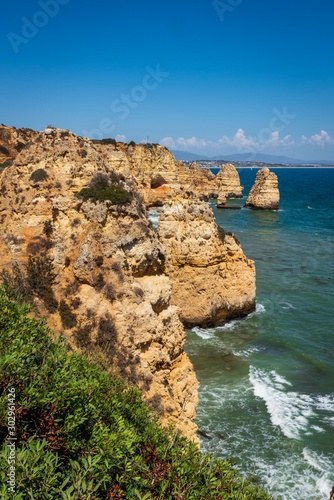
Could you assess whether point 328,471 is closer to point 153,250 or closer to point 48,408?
point 153,250

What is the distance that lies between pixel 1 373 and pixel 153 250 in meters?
8.41

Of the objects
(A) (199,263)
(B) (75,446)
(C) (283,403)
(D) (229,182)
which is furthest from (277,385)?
(D) (229,182)

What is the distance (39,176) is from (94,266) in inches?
168

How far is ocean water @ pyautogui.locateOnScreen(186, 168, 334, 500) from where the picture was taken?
1462 centimetres

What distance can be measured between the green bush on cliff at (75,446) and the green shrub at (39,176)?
7.24m

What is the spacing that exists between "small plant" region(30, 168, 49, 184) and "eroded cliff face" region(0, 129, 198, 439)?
0.12 feet

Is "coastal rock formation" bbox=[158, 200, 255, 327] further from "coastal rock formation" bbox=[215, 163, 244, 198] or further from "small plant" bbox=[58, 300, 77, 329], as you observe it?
"coastal rock formation" bbox=[215, 163, 244, 198]

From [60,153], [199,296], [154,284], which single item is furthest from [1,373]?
[199,296]

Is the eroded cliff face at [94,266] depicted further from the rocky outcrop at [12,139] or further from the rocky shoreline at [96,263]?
the rocky outcrop at [12,139]

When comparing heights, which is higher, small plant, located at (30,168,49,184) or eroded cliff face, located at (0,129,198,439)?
small plant, located at (30,168,49,184)

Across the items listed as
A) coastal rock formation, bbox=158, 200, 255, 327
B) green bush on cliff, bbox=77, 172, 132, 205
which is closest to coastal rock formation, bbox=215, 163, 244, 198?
coastal rock formation, bbox=158, 200, 255, 327

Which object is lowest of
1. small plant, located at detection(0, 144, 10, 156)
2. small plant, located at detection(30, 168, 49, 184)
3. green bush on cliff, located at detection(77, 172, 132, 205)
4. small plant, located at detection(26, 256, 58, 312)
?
small plant, located at detection(26, 256, 58, 312)

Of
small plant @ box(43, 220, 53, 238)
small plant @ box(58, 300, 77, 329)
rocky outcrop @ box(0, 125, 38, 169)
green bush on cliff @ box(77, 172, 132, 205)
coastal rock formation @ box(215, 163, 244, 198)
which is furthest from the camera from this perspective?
coastal rock formation @ box(215, 163, 244, 198)

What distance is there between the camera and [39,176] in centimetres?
1420
